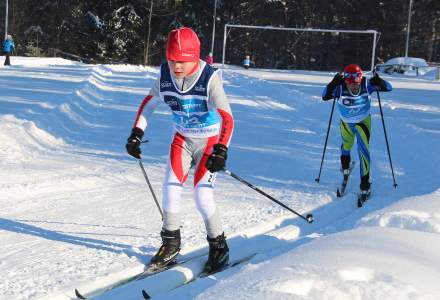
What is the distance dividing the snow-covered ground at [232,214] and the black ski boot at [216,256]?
107 mm

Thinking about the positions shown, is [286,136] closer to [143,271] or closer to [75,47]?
[143,271]

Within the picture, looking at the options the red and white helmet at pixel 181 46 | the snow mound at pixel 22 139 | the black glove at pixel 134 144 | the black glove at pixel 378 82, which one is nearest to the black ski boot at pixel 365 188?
the black glove at pixel 378 82

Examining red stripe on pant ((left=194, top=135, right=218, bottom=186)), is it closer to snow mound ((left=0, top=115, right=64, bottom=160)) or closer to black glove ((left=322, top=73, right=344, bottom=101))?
black glove ((left=322, top=73, right=344, bottom=101))

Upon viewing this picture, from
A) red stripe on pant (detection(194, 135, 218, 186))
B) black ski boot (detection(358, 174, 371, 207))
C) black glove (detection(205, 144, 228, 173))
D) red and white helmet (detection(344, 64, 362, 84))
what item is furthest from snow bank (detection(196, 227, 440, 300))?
red and white helmet (detection(344, 64, 362, 84))

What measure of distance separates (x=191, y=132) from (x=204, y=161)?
0.84 feet

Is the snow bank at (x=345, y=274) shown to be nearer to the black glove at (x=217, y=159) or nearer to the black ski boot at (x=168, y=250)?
the black glove at (x=217, y=159)

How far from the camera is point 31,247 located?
16.7 feet

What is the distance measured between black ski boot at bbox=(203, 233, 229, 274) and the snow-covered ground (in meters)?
0.11

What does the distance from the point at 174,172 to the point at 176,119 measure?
1.42ft

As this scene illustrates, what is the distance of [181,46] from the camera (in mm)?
4328

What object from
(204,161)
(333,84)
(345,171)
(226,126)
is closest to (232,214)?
(204,161)

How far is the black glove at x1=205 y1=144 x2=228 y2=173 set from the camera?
4309 millimetres

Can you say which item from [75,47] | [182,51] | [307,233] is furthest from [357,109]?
[75,47]

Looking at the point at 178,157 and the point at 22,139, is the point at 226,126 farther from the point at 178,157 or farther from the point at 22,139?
the point at 22,139
